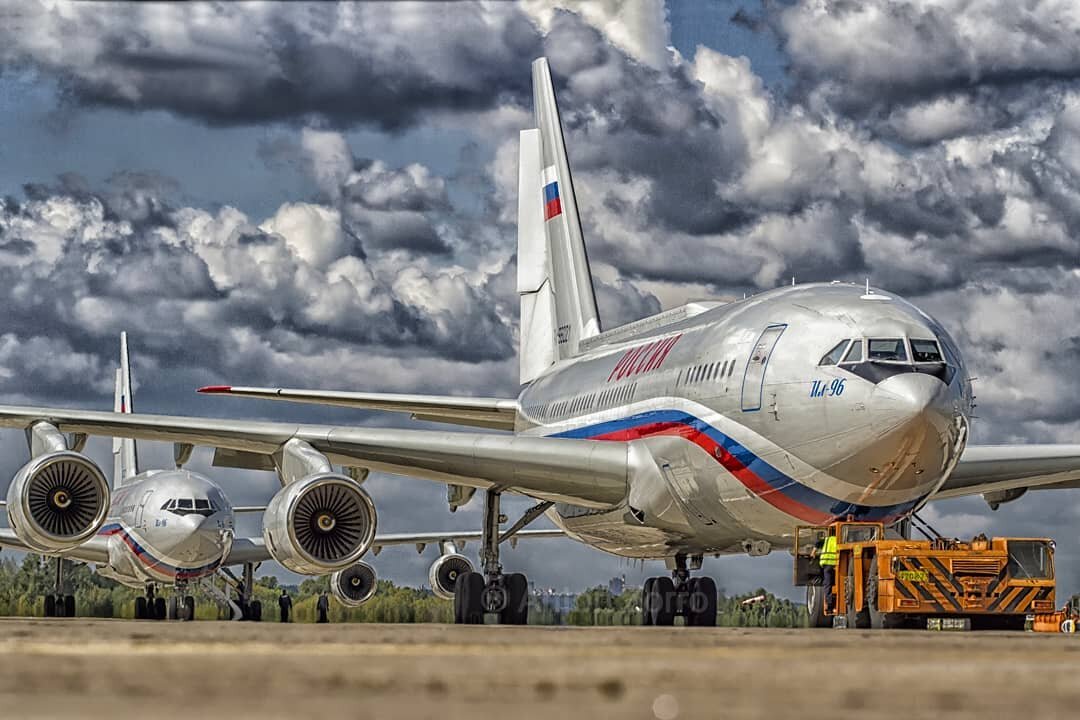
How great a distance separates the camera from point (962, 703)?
528cm

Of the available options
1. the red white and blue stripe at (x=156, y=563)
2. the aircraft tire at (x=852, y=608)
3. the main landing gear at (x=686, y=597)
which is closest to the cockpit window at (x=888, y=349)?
the aircraft tire at (x=852, y=608)

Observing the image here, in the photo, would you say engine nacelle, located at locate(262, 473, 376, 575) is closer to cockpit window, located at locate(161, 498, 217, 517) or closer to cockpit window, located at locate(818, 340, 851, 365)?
cockpit window, located at locate(818, 340, 851, 365)

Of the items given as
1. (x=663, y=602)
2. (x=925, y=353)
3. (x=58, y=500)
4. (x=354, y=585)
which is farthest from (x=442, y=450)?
(x=354, y=585)

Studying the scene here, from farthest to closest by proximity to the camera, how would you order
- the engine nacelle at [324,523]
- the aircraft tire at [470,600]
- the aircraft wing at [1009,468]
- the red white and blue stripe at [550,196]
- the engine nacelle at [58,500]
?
1. the red white and blue stripe at [550,196]
2. the aircraft tire at [470,600]
3. the aircraft wing at [1009,468]
4. the engine nacelle at [58,500]
5. the engine nacelle at [324,523]

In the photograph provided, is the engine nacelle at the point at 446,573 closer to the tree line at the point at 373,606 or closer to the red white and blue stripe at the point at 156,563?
the tree line at the point at 373,606

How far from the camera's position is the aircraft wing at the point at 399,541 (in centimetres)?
4922

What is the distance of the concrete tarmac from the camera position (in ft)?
15.9

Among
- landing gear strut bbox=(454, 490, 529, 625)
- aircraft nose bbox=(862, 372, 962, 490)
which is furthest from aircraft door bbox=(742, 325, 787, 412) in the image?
landing gear strut bbox=(454, 490, 529, 625)

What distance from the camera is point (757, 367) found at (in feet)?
60.9

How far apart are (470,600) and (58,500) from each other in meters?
5.60

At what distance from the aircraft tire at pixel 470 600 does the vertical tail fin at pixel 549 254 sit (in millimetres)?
9571

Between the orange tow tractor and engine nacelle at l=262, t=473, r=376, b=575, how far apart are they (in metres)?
5.72

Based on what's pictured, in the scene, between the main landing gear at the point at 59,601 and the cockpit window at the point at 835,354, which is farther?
the main landing gear at the point at 59,601

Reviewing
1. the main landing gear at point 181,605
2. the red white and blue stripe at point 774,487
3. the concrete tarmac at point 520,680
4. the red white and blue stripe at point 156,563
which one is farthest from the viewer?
the main landing gear at point 181,605
